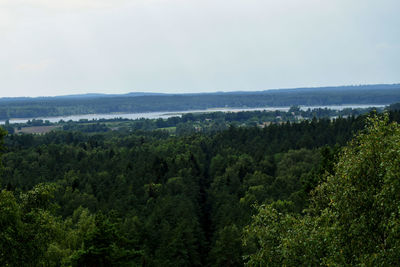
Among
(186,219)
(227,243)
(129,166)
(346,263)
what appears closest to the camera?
(346,263)

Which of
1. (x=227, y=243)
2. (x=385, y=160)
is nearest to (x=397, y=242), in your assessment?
(x=385, y=160)

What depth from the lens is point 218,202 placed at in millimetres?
85438

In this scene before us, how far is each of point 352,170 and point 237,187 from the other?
79007mm

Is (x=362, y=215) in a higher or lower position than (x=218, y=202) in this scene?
higher

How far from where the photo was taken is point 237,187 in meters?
98.8

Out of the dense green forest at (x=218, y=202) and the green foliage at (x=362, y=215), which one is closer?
the green foliage at (x=362, y=215)

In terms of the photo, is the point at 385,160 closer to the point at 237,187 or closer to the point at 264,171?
the point at 237,187

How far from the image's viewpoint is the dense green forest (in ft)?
65.8

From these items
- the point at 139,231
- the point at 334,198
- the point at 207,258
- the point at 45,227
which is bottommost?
the point at 207,258

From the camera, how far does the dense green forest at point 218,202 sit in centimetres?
2006

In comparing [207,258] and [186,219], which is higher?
[186,219]

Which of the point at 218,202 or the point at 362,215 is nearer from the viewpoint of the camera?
the point at 362,215

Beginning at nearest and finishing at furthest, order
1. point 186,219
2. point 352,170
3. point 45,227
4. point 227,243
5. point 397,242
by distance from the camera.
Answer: point 397,242 < point 352,170 < point 45,227 < point 227,243 < point 186,219

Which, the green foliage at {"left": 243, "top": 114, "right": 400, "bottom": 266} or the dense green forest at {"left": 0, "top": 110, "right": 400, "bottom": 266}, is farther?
the dense green forest at {"left": 0, "top": 110, "right": 400, "bottom": 266}
